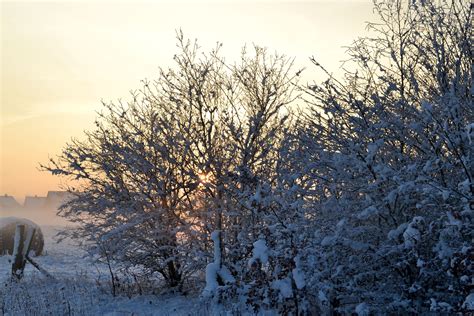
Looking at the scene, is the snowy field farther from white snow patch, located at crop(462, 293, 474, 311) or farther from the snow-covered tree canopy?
white snow patch, located at crop(462, 293, 474, 311)

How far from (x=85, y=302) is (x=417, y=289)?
23.5ft

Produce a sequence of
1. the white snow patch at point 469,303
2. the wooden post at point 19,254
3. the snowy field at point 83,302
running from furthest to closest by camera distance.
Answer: the wooden post at point 19,254 < the snowy field at point 83,302 < the white snow patch at point 469,303

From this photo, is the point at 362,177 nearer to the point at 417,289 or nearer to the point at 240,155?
the point at 417,289

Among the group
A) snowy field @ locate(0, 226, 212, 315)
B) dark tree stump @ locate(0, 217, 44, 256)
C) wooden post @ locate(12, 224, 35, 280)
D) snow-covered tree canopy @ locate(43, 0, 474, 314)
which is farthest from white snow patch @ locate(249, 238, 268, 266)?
dark tree stump @ locate(0, 217, 44, 256)

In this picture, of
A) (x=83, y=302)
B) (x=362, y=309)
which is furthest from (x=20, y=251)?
(x=362, y=309)

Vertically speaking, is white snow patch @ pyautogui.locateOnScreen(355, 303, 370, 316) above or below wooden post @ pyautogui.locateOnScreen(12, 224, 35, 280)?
below

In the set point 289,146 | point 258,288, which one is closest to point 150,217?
point 289,146

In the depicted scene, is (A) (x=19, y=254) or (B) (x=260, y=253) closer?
(B) (x=260, y=253)

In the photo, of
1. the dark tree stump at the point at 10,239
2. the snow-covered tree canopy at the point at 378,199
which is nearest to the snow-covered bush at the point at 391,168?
the snow-covered tree canopy at the point at 378,199

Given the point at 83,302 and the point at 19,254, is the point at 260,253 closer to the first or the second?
the point at 83,302

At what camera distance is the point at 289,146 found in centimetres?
820

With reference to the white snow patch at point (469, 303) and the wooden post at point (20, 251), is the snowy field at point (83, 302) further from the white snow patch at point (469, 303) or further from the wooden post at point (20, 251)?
the white snow patch at point (469, 303)

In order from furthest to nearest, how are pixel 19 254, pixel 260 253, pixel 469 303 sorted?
pixel 19 254, pixel 260 253, pixel 469 303

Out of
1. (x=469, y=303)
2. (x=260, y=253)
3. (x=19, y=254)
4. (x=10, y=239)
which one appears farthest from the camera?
(x=10, y=239)
